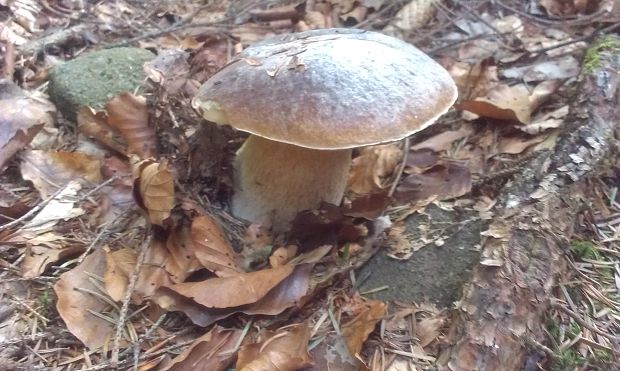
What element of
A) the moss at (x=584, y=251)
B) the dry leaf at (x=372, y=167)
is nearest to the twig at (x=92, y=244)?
the dry leaf at (x=372, y=167)

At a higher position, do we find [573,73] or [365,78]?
[365,78]

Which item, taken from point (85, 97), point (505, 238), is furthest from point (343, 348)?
point (85, 97)

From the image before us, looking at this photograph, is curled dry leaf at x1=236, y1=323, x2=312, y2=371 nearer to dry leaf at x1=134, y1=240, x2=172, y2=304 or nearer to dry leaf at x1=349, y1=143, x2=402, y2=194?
dry leaf at x1=134, y1=240, x2=172, y2=304

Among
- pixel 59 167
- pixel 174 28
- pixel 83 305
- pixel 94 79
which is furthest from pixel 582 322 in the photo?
pixel 174 28

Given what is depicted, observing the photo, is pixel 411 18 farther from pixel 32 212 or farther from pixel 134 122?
pixel 32 212

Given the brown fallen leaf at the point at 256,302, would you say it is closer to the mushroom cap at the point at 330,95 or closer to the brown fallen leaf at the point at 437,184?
the mushroom cap at the point at 330,95

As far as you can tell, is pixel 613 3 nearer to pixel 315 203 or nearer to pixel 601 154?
pixel 601 154
